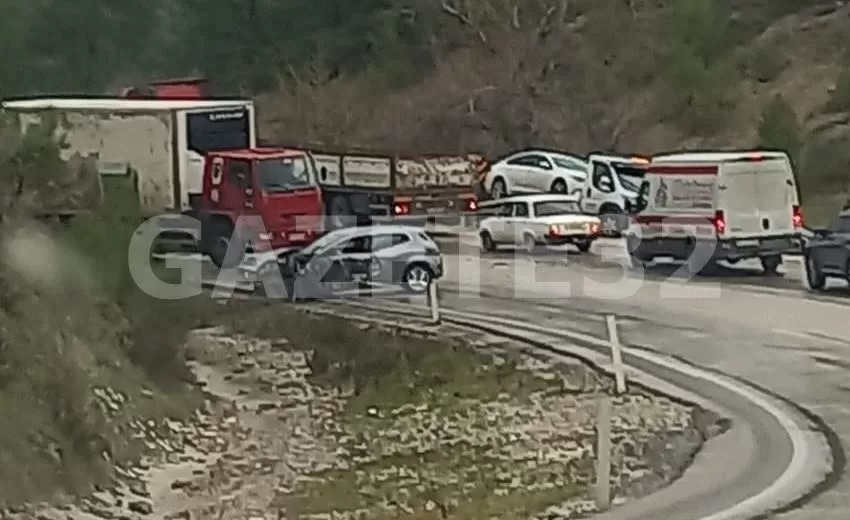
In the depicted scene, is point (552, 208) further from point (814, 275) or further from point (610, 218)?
point (814, 275)

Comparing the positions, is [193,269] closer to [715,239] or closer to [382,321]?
[382,321]

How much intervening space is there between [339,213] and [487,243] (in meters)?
3.23

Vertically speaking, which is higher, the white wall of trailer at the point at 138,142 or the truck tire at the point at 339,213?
the white wall of trailer at the point at 138,142

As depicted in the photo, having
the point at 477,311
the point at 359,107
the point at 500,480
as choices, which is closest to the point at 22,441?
the point at 500,480

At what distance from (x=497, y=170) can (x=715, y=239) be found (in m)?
16.1

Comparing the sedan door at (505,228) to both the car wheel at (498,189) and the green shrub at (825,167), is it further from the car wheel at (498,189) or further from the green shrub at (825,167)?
the green shrub at (825,167)

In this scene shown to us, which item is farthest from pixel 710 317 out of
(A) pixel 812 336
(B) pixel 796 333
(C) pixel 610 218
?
(C) pixel 610 218

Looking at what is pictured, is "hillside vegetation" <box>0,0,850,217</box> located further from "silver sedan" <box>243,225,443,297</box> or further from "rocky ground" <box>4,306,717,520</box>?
"rocky ground" <box>4,306,717,520</box>

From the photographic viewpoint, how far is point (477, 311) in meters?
28.1

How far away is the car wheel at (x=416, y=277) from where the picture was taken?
29.8m

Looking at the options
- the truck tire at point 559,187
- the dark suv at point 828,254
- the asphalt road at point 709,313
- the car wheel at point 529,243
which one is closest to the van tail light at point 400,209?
the asphalt road at point 709,313

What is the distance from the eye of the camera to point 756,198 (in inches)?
1198

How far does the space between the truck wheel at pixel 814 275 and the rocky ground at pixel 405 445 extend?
642cm

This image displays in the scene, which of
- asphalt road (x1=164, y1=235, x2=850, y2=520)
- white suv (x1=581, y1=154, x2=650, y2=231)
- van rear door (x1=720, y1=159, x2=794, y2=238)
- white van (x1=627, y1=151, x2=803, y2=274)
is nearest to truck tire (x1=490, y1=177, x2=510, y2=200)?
white suv (x1=581, y1=154, x2=650, y2=231)
